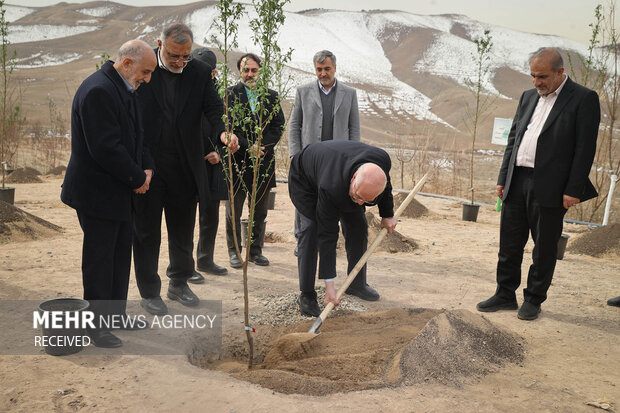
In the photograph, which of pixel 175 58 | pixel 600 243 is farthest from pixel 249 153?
pixel 600 243

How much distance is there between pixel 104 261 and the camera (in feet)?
10.9

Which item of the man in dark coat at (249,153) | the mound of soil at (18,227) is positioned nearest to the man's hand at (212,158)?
the man in dark coat at (249,153)

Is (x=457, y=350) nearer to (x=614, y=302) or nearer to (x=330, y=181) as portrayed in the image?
(x=330, y=181)

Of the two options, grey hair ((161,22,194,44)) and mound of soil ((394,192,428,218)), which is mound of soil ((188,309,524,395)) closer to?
grey hair ((161,22,194,44))

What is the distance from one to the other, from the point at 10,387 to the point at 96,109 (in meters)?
1.64

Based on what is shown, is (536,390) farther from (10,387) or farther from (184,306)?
(10,387)

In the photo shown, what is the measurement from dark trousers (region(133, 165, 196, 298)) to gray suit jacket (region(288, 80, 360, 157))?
1668 millimetres

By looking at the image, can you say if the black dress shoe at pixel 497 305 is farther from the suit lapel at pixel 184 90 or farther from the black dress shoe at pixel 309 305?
the suit lapel at pixel 184 90

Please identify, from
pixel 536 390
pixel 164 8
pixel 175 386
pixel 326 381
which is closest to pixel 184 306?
pixel 175 386

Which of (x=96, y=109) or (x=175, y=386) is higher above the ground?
(x=96, y=109)

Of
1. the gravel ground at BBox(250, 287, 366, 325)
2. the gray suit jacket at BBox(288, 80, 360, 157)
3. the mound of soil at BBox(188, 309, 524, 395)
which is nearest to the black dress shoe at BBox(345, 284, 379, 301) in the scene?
the gravel ground at BBox(250, 287, 366, 325)

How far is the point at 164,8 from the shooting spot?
295 feet

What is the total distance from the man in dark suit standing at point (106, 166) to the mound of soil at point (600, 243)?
590 centimetres

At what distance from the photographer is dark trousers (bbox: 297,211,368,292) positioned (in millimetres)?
4164
